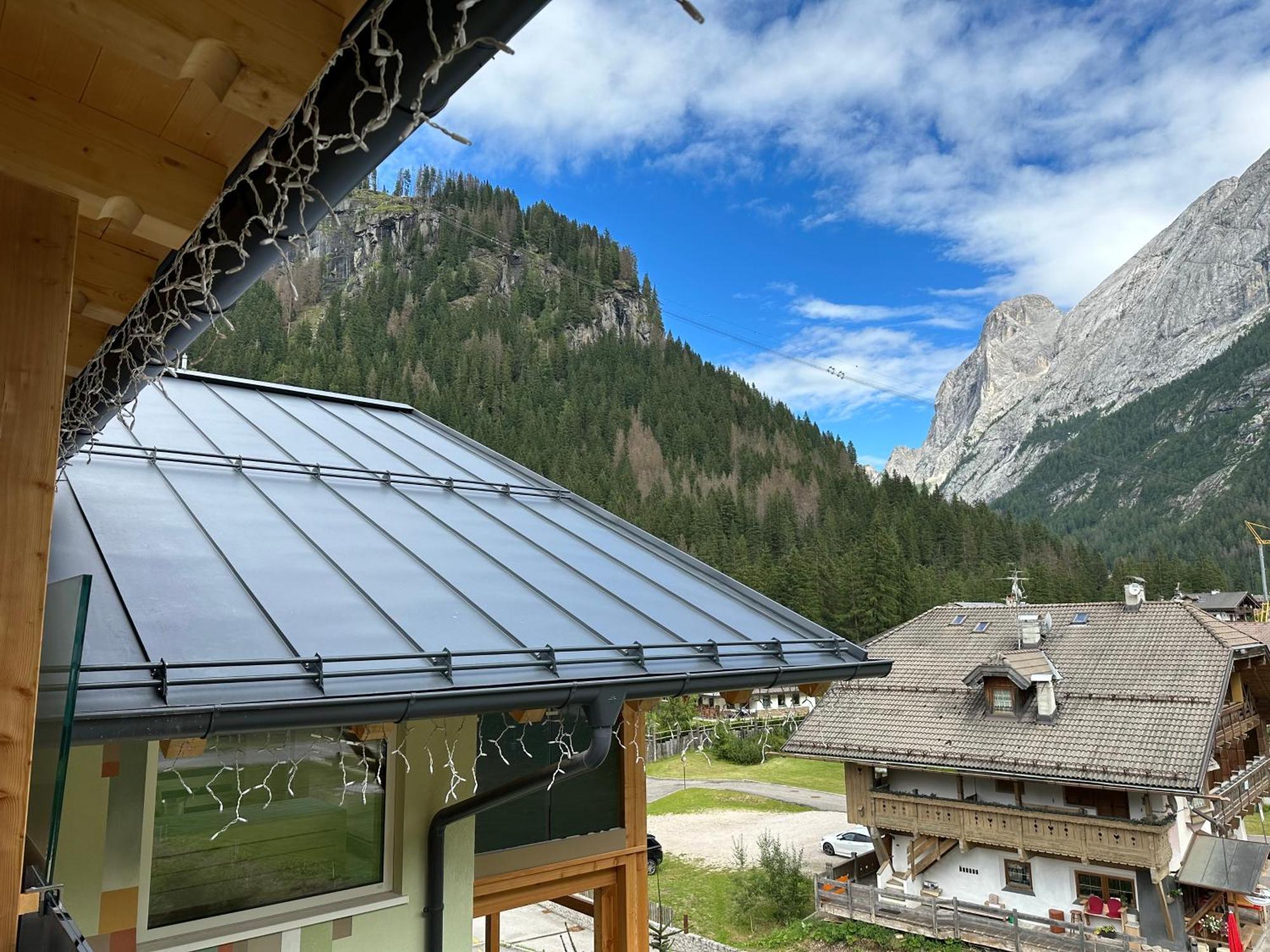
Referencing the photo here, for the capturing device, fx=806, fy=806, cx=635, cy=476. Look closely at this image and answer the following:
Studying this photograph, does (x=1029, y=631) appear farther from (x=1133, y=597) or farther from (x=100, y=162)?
(x=100, y=162)

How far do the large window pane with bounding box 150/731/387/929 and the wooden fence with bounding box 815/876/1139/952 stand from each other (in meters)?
16.8

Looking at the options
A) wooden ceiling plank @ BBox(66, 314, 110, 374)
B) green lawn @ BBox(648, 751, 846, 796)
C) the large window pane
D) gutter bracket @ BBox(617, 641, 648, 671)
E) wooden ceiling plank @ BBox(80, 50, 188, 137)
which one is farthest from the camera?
green lawn @ BBox(648, 751, 846, 796)

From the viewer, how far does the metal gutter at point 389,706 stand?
2.88 m

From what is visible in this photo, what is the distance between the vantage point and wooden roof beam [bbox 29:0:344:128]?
1.18m

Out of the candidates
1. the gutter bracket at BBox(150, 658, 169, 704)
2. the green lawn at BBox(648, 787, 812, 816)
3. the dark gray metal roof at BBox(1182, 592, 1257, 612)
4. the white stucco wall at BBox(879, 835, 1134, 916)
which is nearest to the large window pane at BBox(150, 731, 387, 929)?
the gutter bracket at BBox(150, 658, 169, 704)

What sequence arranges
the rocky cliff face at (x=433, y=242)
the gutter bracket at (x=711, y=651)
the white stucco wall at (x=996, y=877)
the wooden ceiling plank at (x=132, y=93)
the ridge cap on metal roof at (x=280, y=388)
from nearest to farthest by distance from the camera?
the wooden ceiling plank at (x=132, y=93) < the gutter bracket at (x=711, y=651) < the ridge cap on metal roof at (x=280, y=388) < the white stucco wall at (x=996, y=877) < the rocky cliff face at (x=433, y=242)

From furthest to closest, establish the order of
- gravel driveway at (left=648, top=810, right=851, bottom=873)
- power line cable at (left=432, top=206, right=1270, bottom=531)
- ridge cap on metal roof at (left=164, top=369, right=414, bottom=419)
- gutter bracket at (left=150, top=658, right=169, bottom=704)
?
power line cable at (left=432, top=206, right=1270, bottom=531) → gravel driveway at (left=648, top=810, right=851, bottom=873) → ridge cap on metal roof at (left=164, top=369, right=414, bottom=419) → gutter bracket at (left=150, top=658, right=169, bottom=704)

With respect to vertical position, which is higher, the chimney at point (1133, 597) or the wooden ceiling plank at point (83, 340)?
the wooden ceiling plank at point (83, 340)

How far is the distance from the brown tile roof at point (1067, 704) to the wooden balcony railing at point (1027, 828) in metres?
0.99

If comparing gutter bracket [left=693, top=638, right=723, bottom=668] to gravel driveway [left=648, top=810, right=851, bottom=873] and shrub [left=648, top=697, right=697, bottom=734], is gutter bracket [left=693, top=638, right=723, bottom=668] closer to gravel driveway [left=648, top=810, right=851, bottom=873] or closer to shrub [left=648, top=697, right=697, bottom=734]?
gravel driveway [left=648, top=810, right=851, bottom=873]

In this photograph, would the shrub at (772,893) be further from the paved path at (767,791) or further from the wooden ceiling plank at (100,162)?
the wooden ceiling plank at (100,162)

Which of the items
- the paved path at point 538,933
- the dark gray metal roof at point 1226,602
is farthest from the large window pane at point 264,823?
the dark gray metal roof at point 1226,602

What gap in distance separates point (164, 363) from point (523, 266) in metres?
132

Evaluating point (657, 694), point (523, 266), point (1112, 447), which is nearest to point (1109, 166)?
point (1112, 447)
